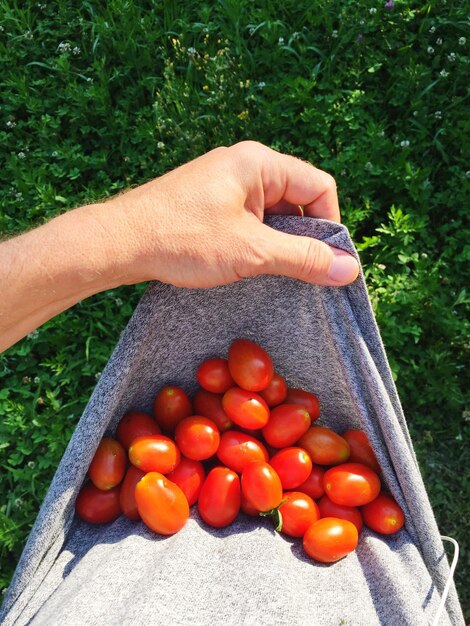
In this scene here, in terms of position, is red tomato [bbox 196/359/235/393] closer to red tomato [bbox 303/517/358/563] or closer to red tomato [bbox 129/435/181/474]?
red tomato [bbox 129/435/181/474]

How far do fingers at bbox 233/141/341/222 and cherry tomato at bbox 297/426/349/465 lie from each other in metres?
0.62

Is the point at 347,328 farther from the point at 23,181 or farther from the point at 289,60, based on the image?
the point at 23,181

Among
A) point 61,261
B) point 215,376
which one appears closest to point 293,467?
point 215,376

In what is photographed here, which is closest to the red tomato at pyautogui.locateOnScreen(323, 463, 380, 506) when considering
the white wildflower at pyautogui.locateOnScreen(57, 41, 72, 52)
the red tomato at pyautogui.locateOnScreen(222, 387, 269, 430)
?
the red tomato at pyautogui.locateOnScreen(222, 387, 269, 430)

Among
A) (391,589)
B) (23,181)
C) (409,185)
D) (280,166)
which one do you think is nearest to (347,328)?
(280,166)

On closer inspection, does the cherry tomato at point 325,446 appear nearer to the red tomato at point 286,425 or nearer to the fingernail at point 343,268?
the red tomato at point 286,425

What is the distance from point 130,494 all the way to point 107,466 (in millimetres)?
99

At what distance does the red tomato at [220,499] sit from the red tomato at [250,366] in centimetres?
25

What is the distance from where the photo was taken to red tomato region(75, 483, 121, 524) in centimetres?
164

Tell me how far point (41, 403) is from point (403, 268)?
5.10ft

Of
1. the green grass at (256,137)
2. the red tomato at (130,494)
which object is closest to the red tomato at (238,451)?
the red tomato at (130,494)

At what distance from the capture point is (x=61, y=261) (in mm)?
1449

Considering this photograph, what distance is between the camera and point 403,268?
2420 mm

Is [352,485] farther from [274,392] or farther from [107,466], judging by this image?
[107,466]
